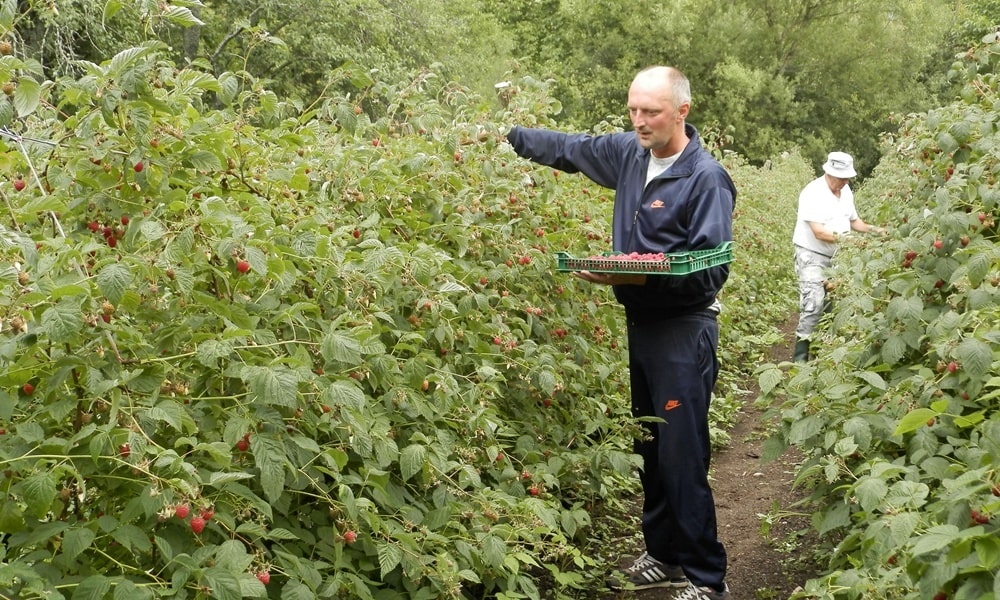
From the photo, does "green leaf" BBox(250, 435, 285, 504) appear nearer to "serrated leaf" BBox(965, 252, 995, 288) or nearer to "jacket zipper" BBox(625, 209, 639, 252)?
"jacket zipper" BBox(625, 209, 639, 252)

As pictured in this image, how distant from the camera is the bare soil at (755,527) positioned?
14.4ft

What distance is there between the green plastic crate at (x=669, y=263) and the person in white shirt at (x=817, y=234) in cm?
429

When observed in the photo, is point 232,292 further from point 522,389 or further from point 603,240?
point 603,240

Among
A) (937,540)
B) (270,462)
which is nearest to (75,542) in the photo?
(270,462)

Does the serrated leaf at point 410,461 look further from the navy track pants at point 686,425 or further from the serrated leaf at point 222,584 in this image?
the navy track pants at point 686,425

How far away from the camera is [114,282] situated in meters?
2.22

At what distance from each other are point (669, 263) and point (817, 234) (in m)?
4.67

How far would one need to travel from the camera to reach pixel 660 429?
4164 millimetres

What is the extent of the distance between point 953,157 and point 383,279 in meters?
3.34

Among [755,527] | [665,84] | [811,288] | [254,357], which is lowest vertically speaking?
[755,527]

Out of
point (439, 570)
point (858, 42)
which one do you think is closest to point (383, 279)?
point (439, 570)

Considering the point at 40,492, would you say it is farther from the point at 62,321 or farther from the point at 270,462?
the point at 270,462

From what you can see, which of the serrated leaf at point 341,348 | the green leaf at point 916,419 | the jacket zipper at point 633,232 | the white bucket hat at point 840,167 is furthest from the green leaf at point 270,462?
the white bucket hat at point 840,167

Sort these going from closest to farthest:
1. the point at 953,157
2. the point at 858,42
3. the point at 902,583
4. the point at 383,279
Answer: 1. the point at 902,583
2. the point at 383,279
3. the point at 953,157
4. the point at 858,42
